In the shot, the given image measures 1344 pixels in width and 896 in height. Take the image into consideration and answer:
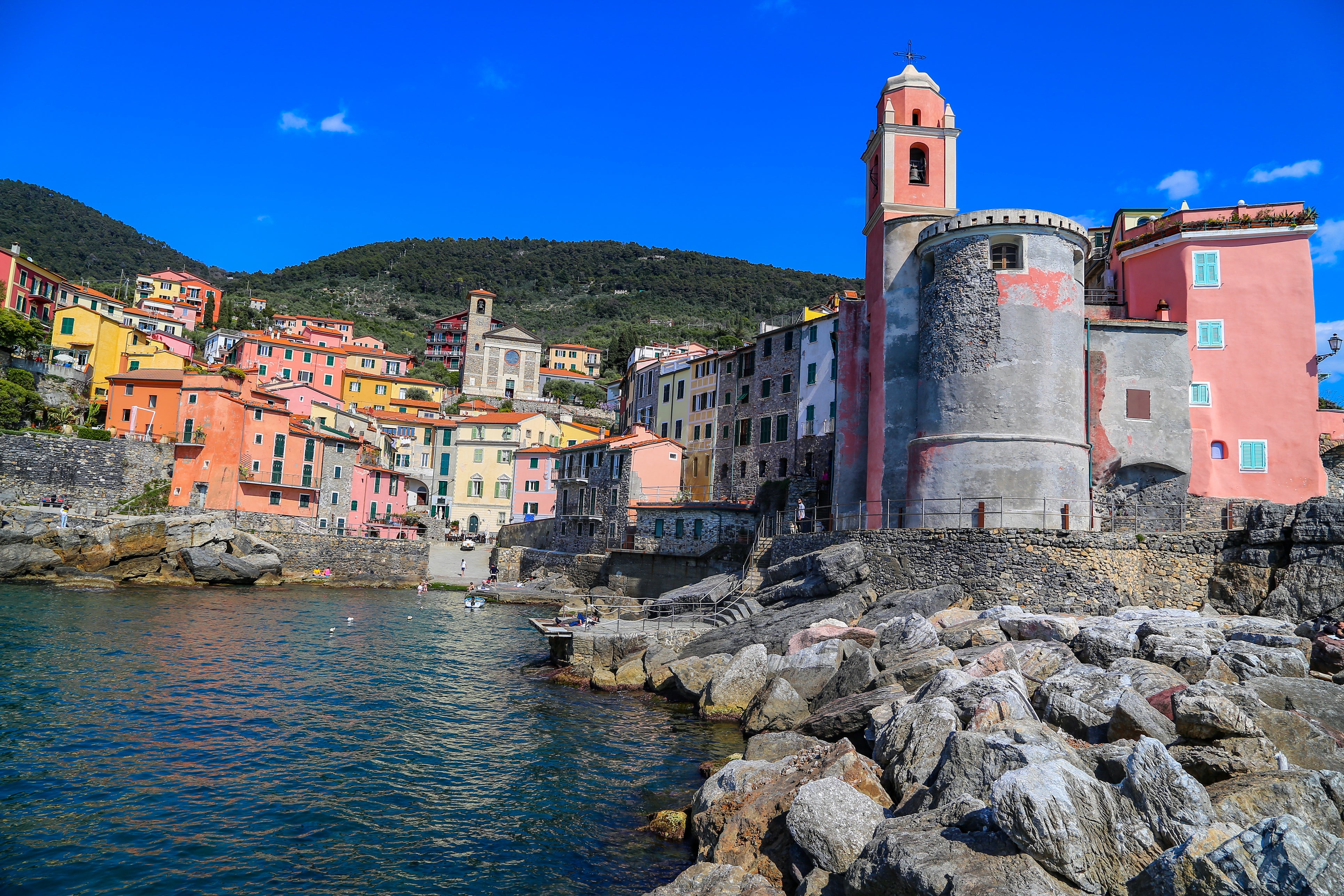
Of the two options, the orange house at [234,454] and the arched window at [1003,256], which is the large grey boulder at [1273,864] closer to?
the arched window at [1003,256]

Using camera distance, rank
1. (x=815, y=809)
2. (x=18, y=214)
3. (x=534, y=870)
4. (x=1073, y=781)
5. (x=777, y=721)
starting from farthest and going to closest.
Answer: (x=18, y=214), (x=777, y=721), (x=534, y=870), (x=815, y=809), (x=1073, y=781)

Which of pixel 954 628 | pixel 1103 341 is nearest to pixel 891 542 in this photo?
pixel 954 628

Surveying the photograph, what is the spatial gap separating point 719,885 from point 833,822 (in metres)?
1.54

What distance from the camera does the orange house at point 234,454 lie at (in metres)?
50.9

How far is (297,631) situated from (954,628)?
25212mm

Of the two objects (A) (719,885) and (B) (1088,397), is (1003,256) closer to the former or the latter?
(B) (1088,397)

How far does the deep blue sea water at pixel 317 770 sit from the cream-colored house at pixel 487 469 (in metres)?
40.4

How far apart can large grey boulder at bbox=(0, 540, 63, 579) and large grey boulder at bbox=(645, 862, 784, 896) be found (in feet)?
147

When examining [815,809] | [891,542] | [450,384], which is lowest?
[815,809]

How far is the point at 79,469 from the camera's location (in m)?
48.0

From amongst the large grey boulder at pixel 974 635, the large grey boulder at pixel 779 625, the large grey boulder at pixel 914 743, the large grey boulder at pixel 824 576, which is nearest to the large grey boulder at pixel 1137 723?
the large grey boulder at pixel 914 743

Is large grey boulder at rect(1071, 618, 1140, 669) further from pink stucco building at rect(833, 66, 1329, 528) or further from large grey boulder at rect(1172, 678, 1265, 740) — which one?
pink stucco building at rect(833, 66, 1329, 528)

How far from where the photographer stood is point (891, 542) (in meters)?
26.9

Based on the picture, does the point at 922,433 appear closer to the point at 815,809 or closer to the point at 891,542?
A: the point at 891,542
